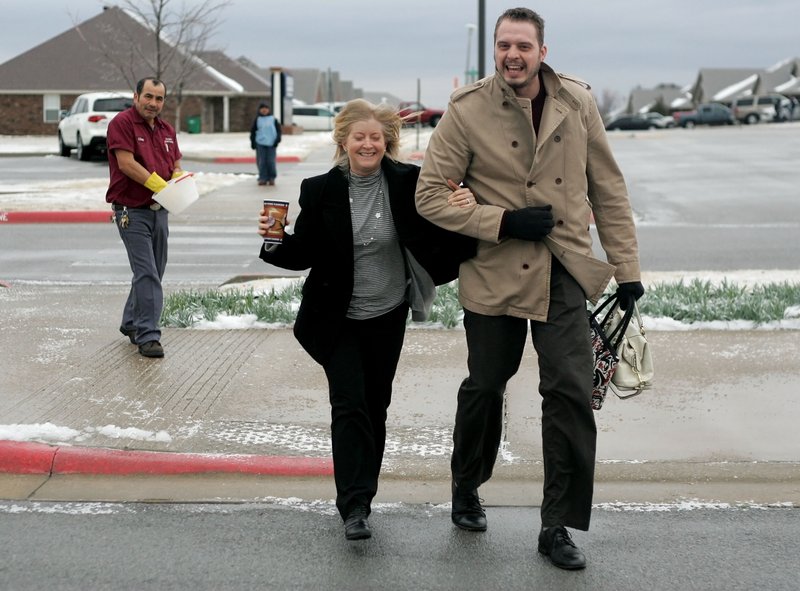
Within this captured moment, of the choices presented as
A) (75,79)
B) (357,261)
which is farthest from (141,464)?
(75,79)

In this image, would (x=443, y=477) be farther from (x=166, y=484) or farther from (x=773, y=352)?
(x=773, y=352)

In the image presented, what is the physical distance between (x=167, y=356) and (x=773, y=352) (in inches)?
158

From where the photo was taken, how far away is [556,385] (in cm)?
438

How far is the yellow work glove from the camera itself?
7297 mm

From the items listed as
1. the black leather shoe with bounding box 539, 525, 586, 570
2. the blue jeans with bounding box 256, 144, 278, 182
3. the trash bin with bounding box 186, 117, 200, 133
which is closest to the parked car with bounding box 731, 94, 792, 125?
the trash bin with bounding box 186, 117, 200, 133

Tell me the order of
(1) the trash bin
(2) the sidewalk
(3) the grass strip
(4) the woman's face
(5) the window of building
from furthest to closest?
1. (1) the trash bin
2. (5) the window of building
3. (3) the grass strip
4. (2) the sidewalk
5. (4) the woman's face

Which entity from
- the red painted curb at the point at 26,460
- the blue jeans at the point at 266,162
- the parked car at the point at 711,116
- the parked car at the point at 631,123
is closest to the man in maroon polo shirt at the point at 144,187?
the red painted curb at the point at 26,460

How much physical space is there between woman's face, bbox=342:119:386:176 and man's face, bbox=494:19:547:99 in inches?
21.7

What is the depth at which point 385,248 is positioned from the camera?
15.4 feet

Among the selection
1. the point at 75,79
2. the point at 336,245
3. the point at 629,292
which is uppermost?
the point at 75,79

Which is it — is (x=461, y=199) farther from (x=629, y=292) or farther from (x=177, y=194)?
(x=177, y=194)

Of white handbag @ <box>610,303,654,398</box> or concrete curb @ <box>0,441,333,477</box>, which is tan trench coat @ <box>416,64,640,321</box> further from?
concrete curb @ <box>0,441,333,477</box>

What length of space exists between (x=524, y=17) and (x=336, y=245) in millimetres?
1138

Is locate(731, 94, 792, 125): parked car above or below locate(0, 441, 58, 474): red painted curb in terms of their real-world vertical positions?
above
